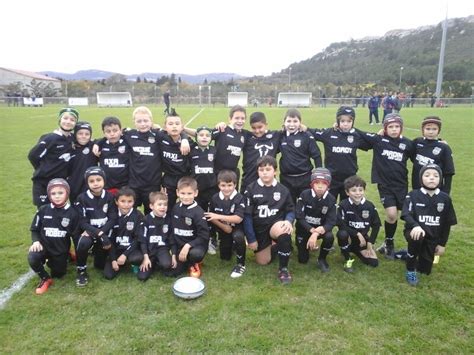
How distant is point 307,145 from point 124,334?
10.9 ft

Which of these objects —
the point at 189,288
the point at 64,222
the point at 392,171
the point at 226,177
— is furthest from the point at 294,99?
the point at 189,288

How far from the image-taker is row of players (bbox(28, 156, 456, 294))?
4.21 meters

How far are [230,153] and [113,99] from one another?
43990 millimetres

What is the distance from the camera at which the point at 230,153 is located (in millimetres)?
5332

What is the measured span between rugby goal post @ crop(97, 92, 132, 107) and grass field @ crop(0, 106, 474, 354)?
4330 centimetres

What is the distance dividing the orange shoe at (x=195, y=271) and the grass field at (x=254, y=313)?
11 cm

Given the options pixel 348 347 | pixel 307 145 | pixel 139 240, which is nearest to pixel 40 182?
pixel 139 240

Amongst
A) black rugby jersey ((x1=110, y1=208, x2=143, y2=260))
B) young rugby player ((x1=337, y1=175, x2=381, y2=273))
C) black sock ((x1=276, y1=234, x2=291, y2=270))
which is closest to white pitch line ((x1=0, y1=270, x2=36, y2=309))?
black rugby jersey ((x1=110, y1=208, x2=143, y2=260))

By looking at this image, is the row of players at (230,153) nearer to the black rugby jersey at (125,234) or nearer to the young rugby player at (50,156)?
the young rugby player at (50,156)

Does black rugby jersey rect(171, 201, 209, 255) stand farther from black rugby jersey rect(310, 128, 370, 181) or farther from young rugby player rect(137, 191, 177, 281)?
black rugby jersey rect(310, 128, 370, 181)

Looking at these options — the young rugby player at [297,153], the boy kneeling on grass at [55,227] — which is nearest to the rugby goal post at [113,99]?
the young rugby player at [297,153]

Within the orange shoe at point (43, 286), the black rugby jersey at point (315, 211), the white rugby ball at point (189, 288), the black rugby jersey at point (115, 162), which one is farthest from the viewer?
the black rugby jersey at point (115, 162)

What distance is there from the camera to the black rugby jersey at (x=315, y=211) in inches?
181

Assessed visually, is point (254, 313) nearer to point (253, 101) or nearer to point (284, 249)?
point (284, 249)
